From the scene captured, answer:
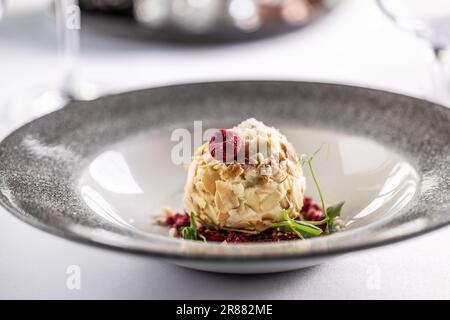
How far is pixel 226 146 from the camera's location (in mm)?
1245

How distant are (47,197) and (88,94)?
96cm

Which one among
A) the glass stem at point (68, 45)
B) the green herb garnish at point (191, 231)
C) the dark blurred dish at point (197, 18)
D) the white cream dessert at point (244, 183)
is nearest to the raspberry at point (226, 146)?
the white cream dessert at point (244, 183)

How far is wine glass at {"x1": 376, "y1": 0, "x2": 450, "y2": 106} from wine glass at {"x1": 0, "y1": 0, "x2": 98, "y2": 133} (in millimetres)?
780

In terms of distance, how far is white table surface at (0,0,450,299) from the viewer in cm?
117

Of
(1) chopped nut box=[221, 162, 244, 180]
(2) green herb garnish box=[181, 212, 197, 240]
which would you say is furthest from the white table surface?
(1) chopped nut box=[221, 162, 244, 180]

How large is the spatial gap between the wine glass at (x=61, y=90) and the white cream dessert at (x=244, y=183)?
823 millimetres

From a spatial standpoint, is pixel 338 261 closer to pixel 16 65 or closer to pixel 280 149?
pixel 280 149

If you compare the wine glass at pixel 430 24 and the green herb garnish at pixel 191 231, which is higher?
the wine glass at pixel 430 24

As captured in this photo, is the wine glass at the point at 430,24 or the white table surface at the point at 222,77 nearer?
the white table surface at the point at 222,77

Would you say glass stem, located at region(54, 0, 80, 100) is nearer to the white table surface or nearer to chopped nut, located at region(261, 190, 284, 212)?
the white table surface

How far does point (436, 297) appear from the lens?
114 centimetres

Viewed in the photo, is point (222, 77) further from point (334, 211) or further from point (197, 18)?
point (334, 211)

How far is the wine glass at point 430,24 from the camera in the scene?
189cm

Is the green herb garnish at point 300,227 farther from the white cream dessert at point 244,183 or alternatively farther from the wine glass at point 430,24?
the wine glass at point 430,24
